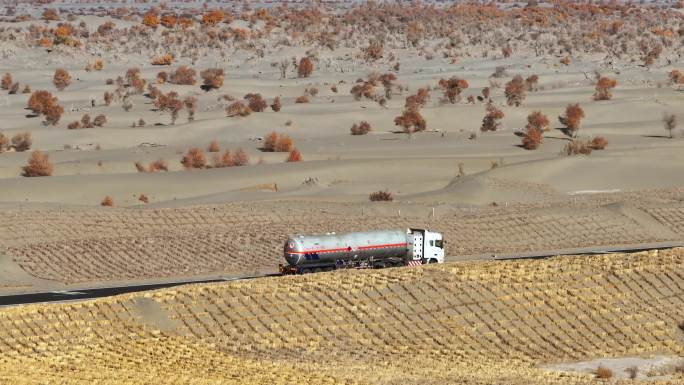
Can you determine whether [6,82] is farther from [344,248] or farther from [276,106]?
[344,248]

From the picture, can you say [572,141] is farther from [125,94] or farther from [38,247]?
[38,247]

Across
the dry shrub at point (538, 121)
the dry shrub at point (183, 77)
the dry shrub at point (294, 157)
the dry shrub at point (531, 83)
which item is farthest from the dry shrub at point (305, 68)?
the dry shrub at point (294, 157)

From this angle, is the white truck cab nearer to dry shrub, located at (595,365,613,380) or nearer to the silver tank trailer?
the silver tank trailer

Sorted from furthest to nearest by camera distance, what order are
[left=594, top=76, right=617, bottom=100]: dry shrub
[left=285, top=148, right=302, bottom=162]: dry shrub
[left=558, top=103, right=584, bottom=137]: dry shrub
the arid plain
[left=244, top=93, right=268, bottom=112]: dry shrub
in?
[left=594, top=76, right=617, bottom=100]: dry shrub → [left=244, top=93, right=268, bottom=112]: dry shrub → [left=558, top=103, right=584, bottom=137]: dry shrub → [left=285, top=148, right=302, bottom=162]: dry shrub → the arid plain

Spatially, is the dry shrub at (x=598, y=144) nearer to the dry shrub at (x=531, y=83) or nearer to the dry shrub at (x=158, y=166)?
the dry shrub at (x=158, y=166)

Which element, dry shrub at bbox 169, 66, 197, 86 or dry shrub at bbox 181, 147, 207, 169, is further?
dry shrub at bbox 169, 66, 197, 86

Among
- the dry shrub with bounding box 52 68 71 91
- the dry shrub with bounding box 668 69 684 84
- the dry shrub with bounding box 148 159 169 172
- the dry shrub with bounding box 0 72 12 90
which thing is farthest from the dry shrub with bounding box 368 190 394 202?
the dry shrub with bounding box 668 69 684 84

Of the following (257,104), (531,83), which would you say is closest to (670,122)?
(531,83)

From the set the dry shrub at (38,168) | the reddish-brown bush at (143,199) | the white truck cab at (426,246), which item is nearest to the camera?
the white truck cab at (426,246)
